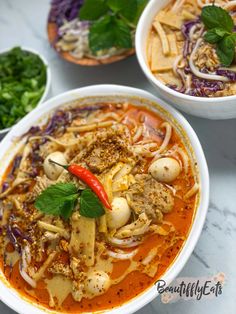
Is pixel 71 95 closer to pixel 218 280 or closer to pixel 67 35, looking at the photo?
pixel 67 35

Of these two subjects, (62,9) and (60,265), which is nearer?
(60,265)

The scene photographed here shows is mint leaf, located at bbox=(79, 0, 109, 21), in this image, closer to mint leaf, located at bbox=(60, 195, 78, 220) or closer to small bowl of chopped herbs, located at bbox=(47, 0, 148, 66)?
small bowl of chopped herbs, located at bbox=(47, 0, 148, 66)

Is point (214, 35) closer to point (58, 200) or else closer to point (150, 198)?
point (150, 198)

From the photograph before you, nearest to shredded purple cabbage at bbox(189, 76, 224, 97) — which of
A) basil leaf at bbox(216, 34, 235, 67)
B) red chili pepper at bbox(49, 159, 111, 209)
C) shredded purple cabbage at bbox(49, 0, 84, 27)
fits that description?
basil leaf at bbox(216, 34, 235, 67)

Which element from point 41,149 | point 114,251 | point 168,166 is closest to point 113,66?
point 41,149

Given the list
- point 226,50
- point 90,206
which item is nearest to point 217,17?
point 226,50

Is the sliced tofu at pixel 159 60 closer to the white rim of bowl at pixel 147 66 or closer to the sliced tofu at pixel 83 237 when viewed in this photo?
the white rim of bowl at pixel 147 66
